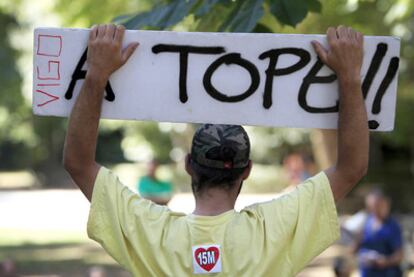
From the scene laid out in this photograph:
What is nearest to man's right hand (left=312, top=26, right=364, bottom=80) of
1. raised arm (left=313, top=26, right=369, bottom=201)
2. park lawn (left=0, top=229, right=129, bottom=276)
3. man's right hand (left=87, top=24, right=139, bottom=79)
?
raised arm (left=313, top=26, right=369, bottom=201)

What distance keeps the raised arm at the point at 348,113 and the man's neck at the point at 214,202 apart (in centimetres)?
33

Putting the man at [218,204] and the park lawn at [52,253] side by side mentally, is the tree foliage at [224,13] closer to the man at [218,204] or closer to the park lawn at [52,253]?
the man at [218,204]

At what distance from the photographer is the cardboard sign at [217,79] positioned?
2926 millimetres

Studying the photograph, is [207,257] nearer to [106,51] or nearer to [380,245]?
[106,51]

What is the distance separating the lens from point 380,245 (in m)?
9.70

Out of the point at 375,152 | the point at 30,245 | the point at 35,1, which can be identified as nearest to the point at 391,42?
the point at 35,1

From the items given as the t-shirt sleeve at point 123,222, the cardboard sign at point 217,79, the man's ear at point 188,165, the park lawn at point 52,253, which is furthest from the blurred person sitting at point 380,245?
the t-shirt sleeve at point 123,222

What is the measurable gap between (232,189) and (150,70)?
487 millimetres

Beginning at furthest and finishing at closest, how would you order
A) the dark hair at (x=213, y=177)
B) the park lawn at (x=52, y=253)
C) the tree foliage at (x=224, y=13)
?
1. the park lawn at (x=52, y=253)
2. the tree foliage at (x=224, y=13)
3. the dark hair at (x=213, y=177)

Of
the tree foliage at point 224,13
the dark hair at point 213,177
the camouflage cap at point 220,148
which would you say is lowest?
the dark hair at point 213,177

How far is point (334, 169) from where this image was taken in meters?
2.87

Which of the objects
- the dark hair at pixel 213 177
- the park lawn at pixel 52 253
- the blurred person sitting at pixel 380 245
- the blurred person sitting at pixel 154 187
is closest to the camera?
the dark hair at pixel 213 177

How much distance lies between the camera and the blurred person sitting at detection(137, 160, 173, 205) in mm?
11844

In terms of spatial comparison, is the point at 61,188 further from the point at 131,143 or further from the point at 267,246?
the point at 267,246
